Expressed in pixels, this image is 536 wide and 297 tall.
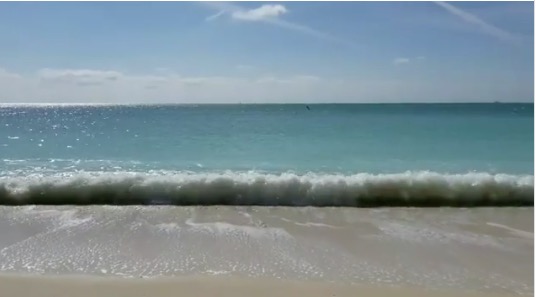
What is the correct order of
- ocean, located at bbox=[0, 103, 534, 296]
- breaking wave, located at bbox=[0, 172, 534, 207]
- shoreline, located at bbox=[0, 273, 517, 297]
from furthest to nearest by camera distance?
breaking wave, located at bbox=[0, 172, 534, 207] < ocean, located at bbox=[0, 103, 534, 296] < shoreline, located at bbox=[0, 273, 517, 297]

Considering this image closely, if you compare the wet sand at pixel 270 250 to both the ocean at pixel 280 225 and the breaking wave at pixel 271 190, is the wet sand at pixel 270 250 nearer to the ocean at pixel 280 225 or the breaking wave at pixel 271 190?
the ocean at pixel 280 225

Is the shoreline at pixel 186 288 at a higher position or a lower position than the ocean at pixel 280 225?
lower

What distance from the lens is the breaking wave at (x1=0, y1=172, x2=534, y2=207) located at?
7.83 meters

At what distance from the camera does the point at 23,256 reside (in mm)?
4742

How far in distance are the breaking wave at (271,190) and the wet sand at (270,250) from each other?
799 millimetres

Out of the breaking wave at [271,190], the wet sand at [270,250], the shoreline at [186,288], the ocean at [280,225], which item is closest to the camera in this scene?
the shoreline at [186,288]

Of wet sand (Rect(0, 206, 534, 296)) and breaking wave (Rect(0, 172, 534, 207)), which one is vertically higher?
breaking wave (Rect(0, 172, 534, 207))

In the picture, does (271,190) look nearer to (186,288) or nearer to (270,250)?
(270,250)

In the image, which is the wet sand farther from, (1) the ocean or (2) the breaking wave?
(2) the breaking wave

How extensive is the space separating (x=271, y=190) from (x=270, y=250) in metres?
3.36

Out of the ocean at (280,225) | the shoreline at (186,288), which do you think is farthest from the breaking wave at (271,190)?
the shoreline at (186,288)

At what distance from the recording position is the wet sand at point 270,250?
405 centimetres

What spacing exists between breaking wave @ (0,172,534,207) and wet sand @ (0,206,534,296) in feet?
2.62

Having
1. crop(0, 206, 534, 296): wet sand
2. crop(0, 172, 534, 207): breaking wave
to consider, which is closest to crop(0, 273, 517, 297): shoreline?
crop(0, 206, 534, 296): wet sand
